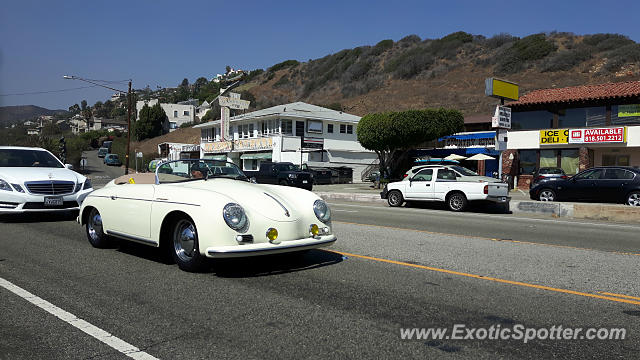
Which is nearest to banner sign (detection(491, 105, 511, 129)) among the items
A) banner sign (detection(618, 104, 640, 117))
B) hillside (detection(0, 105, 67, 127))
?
banner sign (detection(618, 104, 640, 117))

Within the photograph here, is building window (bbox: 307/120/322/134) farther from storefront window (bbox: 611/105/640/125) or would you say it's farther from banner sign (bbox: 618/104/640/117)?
banner sign (bbox: 618/104/640/117)

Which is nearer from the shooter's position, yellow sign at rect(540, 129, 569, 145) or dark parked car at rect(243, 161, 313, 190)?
dark parked car at rect(243, 161, 313, 190)

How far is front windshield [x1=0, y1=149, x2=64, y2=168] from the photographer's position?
1098 cm

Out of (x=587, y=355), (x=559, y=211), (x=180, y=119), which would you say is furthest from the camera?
(x=180, y=119)

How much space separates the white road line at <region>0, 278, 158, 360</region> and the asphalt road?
2cm

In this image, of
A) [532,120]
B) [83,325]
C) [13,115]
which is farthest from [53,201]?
[13,115]

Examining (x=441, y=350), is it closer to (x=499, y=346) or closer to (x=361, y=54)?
(x=499, y=346)

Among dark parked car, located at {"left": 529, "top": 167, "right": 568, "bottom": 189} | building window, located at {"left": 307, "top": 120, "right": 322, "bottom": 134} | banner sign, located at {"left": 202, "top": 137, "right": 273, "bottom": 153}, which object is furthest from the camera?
building window, located at {"left": 307, "top": 120, "right": 322, "bottom": 134}

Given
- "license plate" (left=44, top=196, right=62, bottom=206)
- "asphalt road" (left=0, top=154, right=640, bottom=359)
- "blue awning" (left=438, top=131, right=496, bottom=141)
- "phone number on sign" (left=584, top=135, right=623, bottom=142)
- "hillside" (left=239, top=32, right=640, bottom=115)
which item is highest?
"hillside" (left=239, top=32, right=640, bottom=115)

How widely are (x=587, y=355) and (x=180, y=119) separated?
108311 mm

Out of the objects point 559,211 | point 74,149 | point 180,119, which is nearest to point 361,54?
point 180,119

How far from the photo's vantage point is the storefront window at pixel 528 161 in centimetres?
3341

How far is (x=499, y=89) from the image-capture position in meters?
29.8

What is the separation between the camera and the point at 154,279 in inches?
213
